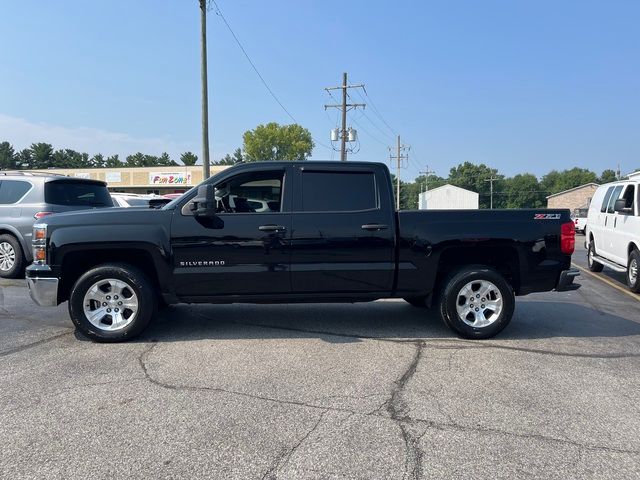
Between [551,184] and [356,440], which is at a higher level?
[551,184]

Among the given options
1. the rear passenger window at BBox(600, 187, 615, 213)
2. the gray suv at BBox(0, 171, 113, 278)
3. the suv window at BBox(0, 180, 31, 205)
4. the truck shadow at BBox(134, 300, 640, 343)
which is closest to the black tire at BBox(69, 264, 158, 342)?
the truck shadow at BBox(134, 300, 640, 343)

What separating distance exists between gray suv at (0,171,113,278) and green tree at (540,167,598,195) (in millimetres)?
129297

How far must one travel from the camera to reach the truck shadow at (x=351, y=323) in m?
5.66

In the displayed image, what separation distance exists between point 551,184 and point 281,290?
5667 inches

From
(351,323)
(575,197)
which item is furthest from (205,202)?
(575,197)

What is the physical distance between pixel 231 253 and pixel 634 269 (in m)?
7.38

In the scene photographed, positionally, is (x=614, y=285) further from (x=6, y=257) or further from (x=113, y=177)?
(x=113, y=177)

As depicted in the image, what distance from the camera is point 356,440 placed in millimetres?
3191

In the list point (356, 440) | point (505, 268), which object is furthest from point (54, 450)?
point (505, 268)

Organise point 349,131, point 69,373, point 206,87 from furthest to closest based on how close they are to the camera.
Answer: point 349,131
point 206,87
point 69,373

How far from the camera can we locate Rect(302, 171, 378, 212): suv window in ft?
18.1

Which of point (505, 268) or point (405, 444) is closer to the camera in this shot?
point (405, 444)

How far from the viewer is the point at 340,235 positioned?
5.38 meters

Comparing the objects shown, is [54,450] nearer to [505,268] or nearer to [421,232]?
[421,232]
